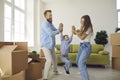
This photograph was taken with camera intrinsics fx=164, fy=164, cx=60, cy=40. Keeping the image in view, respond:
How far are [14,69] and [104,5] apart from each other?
208 inches

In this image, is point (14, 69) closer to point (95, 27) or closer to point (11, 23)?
point (11, 23)

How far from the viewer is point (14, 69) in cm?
251

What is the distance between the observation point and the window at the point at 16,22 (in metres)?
4.70

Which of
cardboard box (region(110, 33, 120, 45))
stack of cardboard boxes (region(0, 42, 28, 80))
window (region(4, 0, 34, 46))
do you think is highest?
window (region(4, 0, 34, 46))

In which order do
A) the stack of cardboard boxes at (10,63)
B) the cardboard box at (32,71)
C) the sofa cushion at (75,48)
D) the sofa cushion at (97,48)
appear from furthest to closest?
1. the sofa cushion at (75,48)
2. the sofa cushion at (97,48)
3. the cardboard box at (32,71)
4. the stack of cardboard boxes at (10,63)

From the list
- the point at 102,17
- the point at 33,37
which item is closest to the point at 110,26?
the point at 102,17

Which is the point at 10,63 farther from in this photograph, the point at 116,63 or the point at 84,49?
the point at 116,63

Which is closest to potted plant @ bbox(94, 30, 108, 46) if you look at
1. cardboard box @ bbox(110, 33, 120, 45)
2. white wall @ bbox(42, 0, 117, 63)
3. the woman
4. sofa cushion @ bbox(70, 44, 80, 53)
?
white wall @ bbox(42, 0, 117, 63)

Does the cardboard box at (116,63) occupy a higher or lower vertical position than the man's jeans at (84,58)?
lower

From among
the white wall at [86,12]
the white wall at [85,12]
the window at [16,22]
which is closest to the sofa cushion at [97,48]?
the white wall at [86,12]

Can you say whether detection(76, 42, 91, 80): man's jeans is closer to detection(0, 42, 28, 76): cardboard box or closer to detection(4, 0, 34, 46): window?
detection(0, 42, 28, 76): cardboard box

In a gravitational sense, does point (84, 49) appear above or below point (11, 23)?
below

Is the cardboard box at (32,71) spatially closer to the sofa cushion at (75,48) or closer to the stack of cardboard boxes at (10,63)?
the stack of cardboard boxes at (10,63)

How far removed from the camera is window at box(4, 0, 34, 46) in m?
4.70
